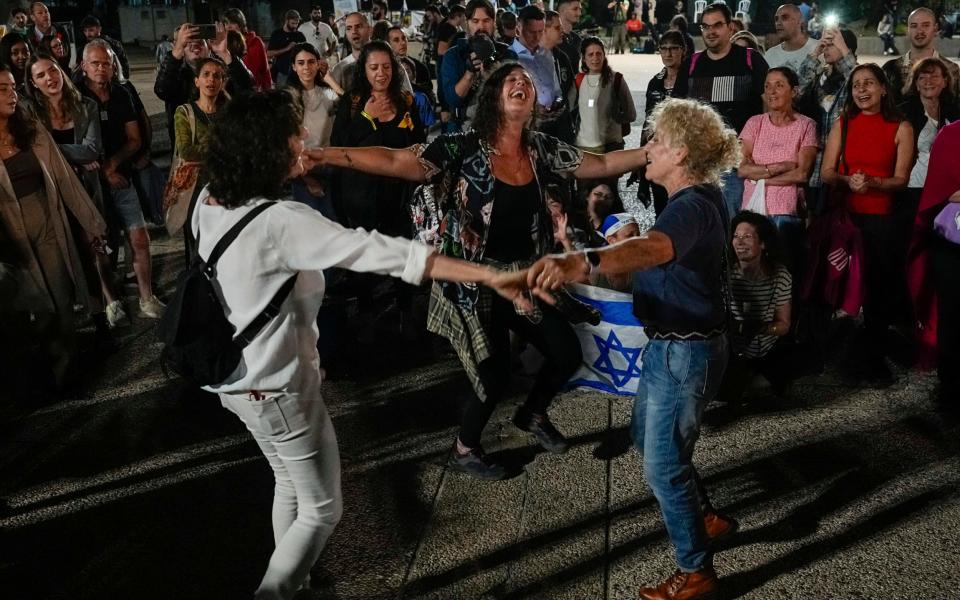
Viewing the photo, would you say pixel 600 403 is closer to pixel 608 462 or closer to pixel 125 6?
pixel 608 462

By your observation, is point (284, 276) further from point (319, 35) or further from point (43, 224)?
point (319, 35)

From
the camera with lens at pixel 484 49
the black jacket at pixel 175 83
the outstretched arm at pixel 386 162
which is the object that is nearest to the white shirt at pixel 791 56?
the camera with lens at pixel 484 49

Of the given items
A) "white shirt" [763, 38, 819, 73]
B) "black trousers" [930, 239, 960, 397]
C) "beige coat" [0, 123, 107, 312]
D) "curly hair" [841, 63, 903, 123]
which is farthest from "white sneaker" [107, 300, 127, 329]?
"white shirt" [763, 38, 819, 73]

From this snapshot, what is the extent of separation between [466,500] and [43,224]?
3.25m

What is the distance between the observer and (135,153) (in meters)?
6.65

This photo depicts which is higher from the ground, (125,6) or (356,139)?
(125,6)

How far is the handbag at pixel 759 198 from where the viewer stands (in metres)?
6.12

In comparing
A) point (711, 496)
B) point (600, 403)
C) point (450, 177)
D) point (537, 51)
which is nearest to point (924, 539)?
point (711, 496)

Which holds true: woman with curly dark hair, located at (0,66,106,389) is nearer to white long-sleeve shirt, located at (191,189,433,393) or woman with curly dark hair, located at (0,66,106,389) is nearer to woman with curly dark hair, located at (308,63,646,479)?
woman with curly dark hair, located at (308,63,646,479)

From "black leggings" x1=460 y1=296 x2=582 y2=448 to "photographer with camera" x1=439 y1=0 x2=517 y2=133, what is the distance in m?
3.56

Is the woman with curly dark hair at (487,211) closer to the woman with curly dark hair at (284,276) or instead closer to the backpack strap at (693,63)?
the woman with curly dark hair at (284,276)

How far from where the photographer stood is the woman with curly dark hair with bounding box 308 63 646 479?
13.3 ft

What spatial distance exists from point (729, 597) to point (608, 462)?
1.16 m

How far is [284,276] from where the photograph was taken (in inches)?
109
